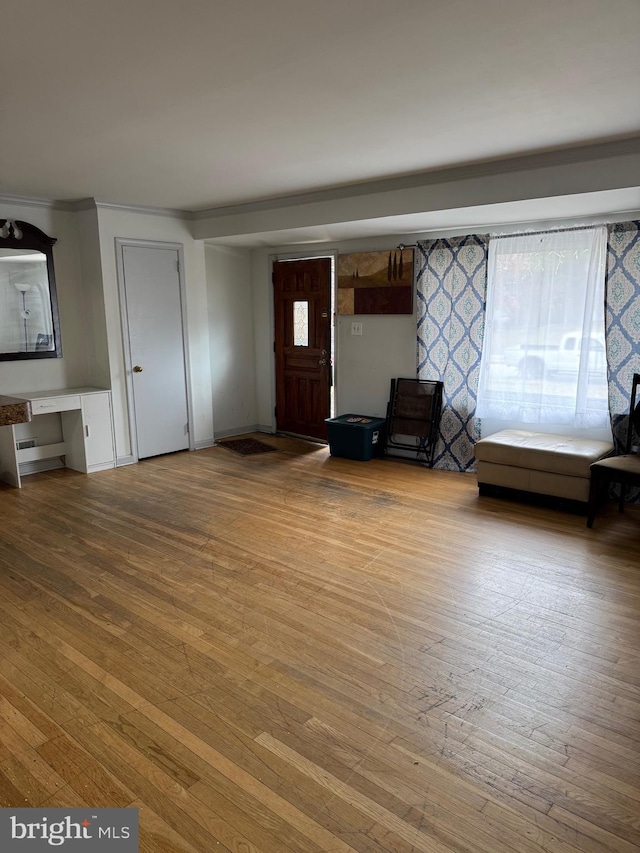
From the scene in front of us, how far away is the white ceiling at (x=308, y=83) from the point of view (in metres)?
2.03

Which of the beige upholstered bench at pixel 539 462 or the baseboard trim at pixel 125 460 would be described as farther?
the baseboard trim at pixel 125 460

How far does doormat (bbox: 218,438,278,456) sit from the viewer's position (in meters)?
6.33

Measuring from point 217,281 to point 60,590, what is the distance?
13.9 feet

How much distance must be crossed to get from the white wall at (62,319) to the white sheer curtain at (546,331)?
3.90m

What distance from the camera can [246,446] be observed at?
21.5 feet

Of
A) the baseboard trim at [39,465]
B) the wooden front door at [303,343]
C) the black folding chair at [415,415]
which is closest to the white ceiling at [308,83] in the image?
the black folding chair at [415,415]

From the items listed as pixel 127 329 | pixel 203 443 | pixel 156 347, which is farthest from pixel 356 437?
pixel 127 329

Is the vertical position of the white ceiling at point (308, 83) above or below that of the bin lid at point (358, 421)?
above

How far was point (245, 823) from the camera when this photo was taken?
1748 mm

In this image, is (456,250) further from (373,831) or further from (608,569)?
(373,831)

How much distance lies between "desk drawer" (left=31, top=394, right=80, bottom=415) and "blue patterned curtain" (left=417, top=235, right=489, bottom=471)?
3.26 meters

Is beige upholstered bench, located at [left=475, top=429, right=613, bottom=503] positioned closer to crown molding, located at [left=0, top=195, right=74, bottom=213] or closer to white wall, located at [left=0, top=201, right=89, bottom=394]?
white wall, located at [left=0, top=201, right=89, bottom=394]

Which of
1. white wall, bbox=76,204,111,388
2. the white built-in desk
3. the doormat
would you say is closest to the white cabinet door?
the white built-in desk

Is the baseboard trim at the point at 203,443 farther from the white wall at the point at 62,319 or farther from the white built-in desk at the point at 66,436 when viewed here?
the white wall at the point at 62,319
